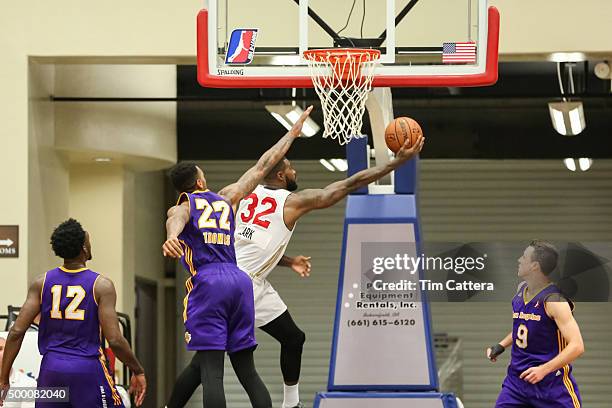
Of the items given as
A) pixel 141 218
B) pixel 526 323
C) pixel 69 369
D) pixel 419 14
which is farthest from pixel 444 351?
pixel 69 369

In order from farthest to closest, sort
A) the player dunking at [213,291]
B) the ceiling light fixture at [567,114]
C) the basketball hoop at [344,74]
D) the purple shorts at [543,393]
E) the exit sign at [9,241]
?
the ceiling light fixture at [567,114] < the exit sign at [9,241] < the basketball hoop at [344,74] < the purple shorts at [543,393] < the player dunking at [213,291]

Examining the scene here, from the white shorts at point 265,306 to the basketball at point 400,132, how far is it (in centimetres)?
143

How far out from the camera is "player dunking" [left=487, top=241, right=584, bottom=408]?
7.39 m

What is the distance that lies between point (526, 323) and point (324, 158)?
8.51 m

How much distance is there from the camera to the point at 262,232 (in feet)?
27.9

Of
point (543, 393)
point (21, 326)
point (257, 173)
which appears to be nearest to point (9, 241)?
point (257, 173)

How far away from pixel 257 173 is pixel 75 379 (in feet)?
6.46

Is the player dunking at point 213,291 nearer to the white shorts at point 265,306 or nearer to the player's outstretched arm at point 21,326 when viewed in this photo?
the player's outstretched arm at point 21,326

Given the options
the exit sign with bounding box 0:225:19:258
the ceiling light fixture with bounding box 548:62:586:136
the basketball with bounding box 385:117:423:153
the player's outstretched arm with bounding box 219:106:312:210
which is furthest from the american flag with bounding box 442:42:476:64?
the ceiling light fixture with bounding box 548:62:586:136

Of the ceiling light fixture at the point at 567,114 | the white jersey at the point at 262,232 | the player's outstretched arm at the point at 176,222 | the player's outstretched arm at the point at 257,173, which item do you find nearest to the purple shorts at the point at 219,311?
the player's outstretched arm at the point at 176,222

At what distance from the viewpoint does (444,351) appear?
17.1m

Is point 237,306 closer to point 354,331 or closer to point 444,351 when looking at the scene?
point 354,331

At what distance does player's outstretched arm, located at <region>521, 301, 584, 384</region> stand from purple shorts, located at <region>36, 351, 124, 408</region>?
2698 mm

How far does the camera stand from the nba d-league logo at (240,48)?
883cm
